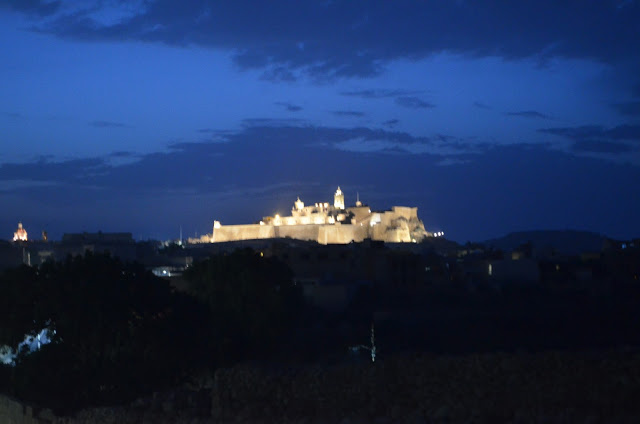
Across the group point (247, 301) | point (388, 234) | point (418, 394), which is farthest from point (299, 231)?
point (418, 394)

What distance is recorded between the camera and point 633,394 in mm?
9383

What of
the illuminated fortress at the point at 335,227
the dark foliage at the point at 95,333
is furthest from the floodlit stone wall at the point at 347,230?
the dark foliage at the point at 95,333

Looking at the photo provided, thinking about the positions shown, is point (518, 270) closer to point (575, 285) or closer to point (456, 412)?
point (575, 285)

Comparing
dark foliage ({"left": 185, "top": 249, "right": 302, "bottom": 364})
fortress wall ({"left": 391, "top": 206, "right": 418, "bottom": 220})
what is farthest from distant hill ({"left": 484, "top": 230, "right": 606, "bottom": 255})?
dark foliage ({"left": 185, "top": 249, "right": 302, "bottom": 364})

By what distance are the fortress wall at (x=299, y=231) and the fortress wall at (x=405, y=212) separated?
30.9 feet

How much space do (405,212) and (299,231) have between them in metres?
12.6

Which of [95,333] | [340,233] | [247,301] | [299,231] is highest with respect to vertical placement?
[299,231]

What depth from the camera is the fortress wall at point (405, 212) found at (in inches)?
3629

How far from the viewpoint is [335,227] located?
86875 millimetres

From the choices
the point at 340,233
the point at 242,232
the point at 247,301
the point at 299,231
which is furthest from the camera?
the point at 242,232

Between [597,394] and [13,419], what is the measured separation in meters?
10.2

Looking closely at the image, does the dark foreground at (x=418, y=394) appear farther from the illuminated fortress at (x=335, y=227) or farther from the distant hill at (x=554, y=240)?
the distant hill at (x=554, y=240)

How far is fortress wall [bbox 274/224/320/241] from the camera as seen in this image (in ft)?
291

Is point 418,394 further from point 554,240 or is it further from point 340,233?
point 554,240
